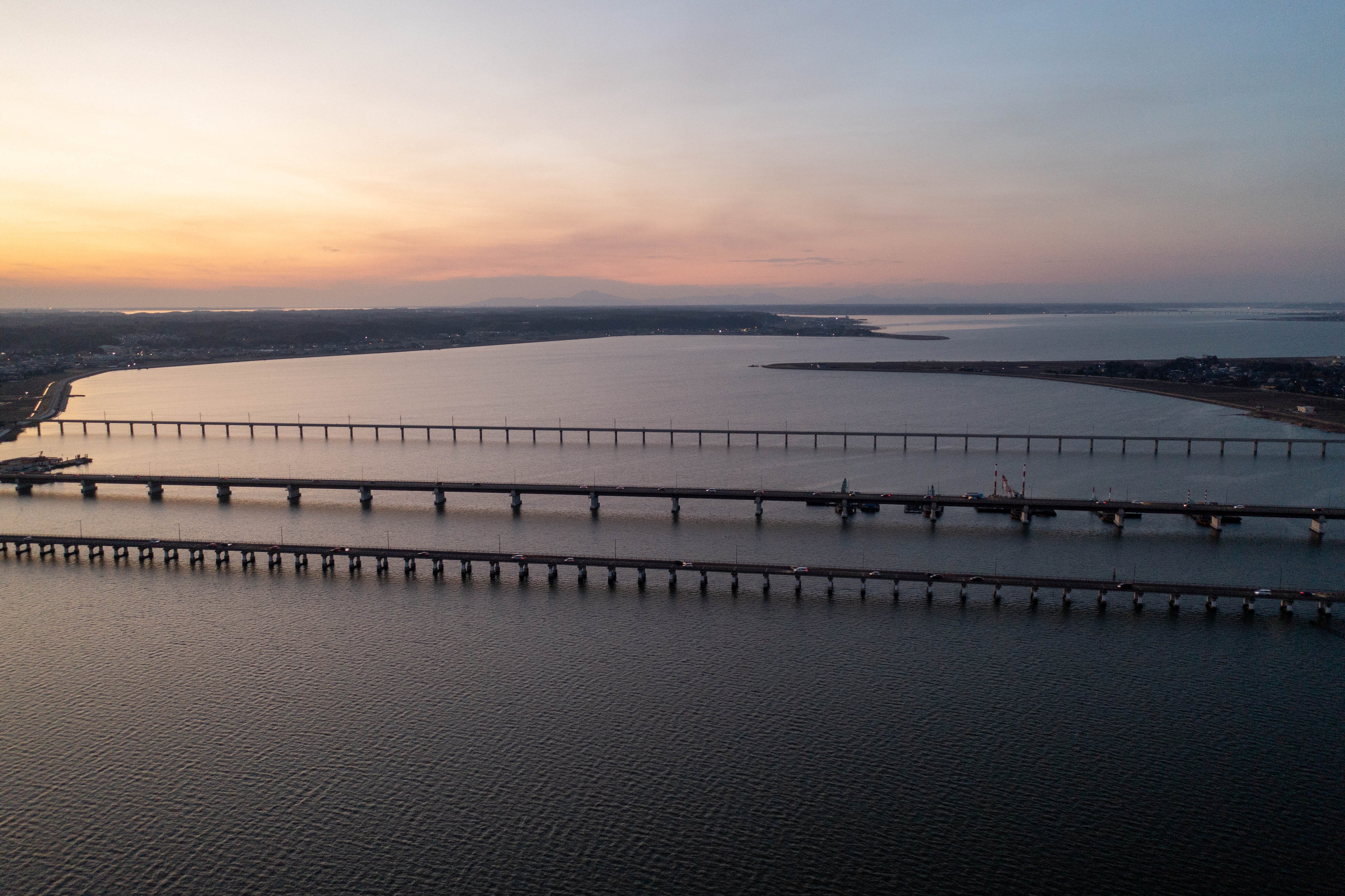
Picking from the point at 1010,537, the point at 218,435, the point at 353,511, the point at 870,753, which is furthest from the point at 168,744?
the point at 218,435

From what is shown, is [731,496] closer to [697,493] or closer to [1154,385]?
[697,493]

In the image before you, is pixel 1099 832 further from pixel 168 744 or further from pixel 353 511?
pixel 353 511

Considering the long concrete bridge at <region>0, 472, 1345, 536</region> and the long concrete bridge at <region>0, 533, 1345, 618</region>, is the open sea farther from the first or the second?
the long concrete bridge at <region>0, 472, 1345, 536</region>

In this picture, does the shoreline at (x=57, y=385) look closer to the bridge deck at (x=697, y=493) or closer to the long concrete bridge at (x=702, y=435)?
the long concrete bridge at (x=702, y=435)

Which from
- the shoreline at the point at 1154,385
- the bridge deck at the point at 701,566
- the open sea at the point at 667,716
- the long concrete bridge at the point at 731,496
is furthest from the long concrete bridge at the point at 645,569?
the shoreline at the point at 1154,385

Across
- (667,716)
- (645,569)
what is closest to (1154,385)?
(645,569)

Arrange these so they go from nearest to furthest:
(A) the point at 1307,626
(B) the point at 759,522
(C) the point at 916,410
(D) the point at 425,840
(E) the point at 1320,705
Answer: (D) the point at 425,840, (E) the point at 1320,705, (A) the point at 1307,626, (B) the point at 759,522, (C) the point at 916,410
